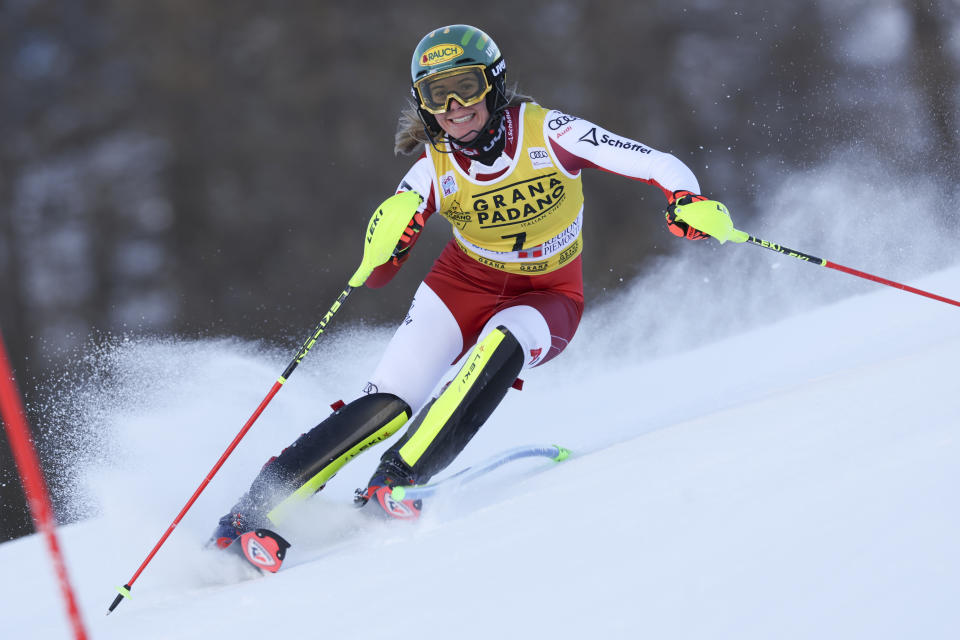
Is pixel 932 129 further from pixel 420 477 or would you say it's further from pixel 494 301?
pixel 420 477

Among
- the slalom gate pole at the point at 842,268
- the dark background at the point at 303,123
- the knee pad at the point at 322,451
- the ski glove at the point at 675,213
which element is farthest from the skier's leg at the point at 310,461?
the dark background at the point at 303,123

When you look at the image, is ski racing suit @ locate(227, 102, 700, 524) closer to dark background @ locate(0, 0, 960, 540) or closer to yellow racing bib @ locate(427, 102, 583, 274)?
yellow racing bib @ locate(427, 102, 583, 274)

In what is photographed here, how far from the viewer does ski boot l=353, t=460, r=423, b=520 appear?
1.75m

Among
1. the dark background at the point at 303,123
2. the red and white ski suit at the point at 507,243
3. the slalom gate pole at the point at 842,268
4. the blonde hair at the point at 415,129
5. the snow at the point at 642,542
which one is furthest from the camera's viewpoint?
the dark background at the point at 303,123

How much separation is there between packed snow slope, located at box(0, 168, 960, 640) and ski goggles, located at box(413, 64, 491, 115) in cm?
92

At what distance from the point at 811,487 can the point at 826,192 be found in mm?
4382

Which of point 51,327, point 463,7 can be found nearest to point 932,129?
point 463,7

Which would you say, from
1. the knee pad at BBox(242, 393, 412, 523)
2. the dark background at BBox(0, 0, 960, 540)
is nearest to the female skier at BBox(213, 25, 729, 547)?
the knee pad at BBox(242, 393, 412, 523)

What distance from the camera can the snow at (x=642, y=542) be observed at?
2.91 ft

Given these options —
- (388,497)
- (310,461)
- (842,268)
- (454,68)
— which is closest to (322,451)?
(310,461)

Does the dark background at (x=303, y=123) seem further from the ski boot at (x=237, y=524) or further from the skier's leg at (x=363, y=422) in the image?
the ski boot at (x=237, y=524)

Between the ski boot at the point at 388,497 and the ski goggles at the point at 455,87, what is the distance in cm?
88

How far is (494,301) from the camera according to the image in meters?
2.30

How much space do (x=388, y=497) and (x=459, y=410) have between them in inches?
10.4
